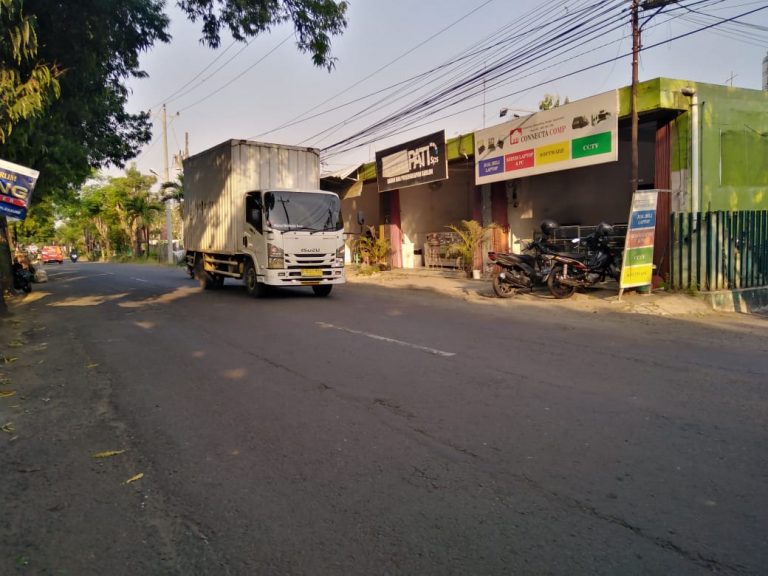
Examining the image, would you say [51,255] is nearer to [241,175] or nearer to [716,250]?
[241,175]

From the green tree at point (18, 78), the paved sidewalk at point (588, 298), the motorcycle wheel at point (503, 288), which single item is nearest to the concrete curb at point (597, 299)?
the paved sidewalk at point (588, 298)

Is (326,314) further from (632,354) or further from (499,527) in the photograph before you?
(499,527)

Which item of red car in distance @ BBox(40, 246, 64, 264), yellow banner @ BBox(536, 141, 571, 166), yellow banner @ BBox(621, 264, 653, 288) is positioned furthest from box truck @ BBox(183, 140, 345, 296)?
red car in distance @ BBox(40, 246, 64, 264)

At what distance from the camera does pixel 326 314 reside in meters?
10.9

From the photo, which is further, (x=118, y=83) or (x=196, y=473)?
(x=118, y=83)

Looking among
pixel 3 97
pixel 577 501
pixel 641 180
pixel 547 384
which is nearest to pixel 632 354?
pixel 547 384

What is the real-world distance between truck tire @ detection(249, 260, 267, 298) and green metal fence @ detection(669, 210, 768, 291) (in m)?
8.97

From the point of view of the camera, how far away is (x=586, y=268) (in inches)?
497

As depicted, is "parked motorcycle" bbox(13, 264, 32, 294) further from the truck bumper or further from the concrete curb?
the concrete curb

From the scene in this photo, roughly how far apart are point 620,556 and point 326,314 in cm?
853

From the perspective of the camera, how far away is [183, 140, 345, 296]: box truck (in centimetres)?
1288

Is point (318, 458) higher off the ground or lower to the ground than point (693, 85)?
lower

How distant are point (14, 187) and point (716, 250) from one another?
12.9 m

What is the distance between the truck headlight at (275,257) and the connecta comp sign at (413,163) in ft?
25.1
